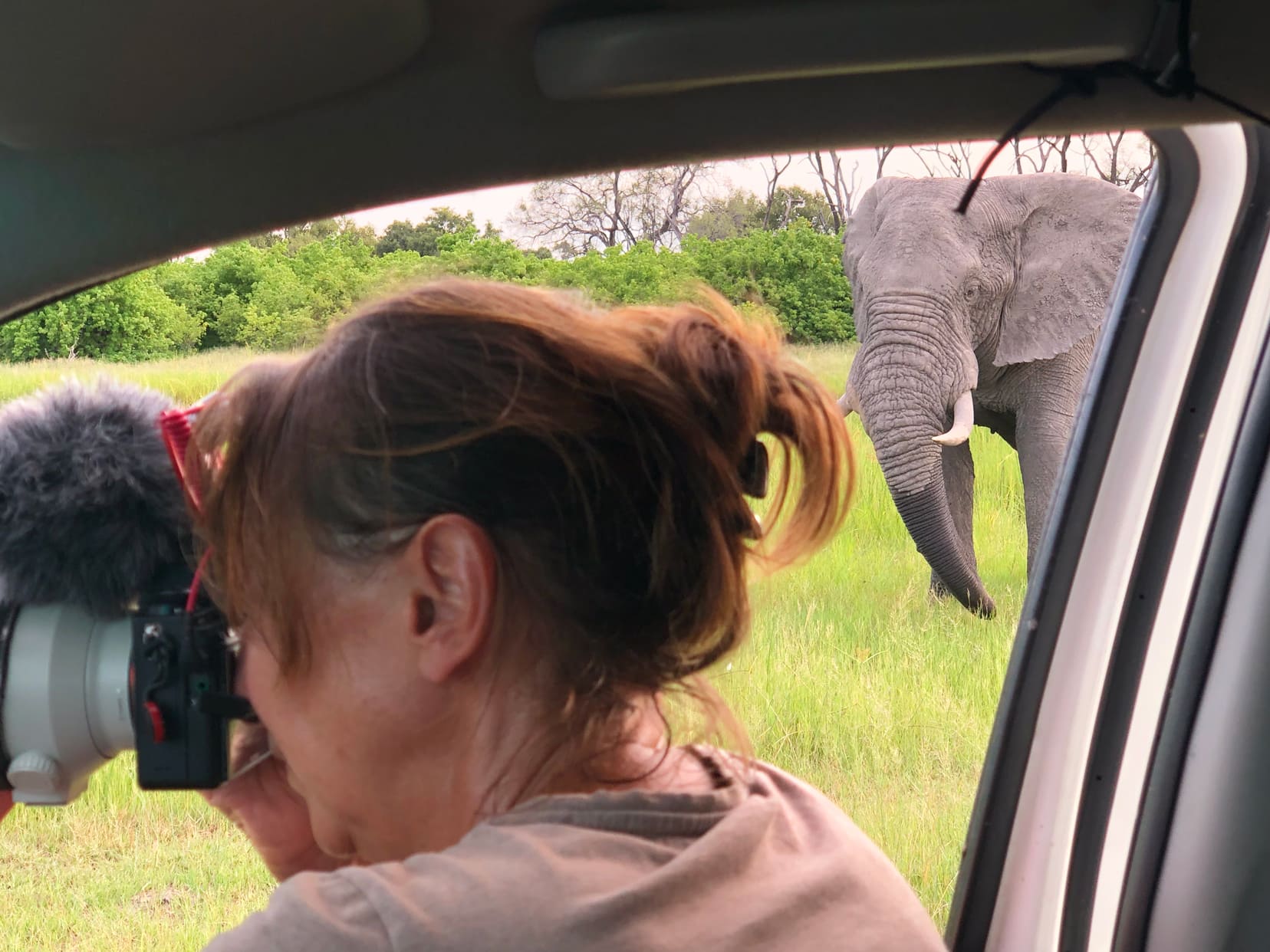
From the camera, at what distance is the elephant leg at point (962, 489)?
3221mm

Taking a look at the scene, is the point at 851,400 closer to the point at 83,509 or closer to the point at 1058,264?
the point at 1058,264

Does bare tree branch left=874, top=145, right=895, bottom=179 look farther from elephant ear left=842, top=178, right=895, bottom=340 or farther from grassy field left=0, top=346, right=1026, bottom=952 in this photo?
elephant ear left=842, top=178, right=895, bottom=340

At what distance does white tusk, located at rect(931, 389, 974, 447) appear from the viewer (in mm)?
3818

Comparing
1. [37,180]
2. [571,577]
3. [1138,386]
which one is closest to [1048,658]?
Result: [1138,386]

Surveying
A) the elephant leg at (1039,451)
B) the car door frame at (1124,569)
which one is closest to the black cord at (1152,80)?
the car door frame at (1124,569)

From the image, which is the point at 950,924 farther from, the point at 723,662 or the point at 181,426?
the point at 181,426

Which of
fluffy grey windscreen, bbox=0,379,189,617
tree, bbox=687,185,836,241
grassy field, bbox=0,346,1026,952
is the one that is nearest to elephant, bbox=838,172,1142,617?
grassy field, bbox=0,346,1026,952

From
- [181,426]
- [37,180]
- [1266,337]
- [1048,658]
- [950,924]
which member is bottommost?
[950,924]

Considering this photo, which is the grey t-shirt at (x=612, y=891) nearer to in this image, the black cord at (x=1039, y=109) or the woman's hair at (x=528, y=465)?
the woman's hair at (x=528, y=465)

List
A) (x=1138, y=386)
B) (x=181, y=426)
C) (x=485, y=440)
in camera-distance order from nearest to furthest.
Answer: (x=485, y=440) → (x=181, y=426) → (x=1138, y=386)

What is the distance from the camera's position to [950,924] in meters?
1.69

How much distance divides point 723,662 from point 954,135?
42cm

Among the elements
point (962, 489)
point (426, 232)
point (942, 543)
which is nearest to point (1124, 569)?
point (426, 232)

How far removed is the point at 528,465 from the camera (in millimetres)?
761
